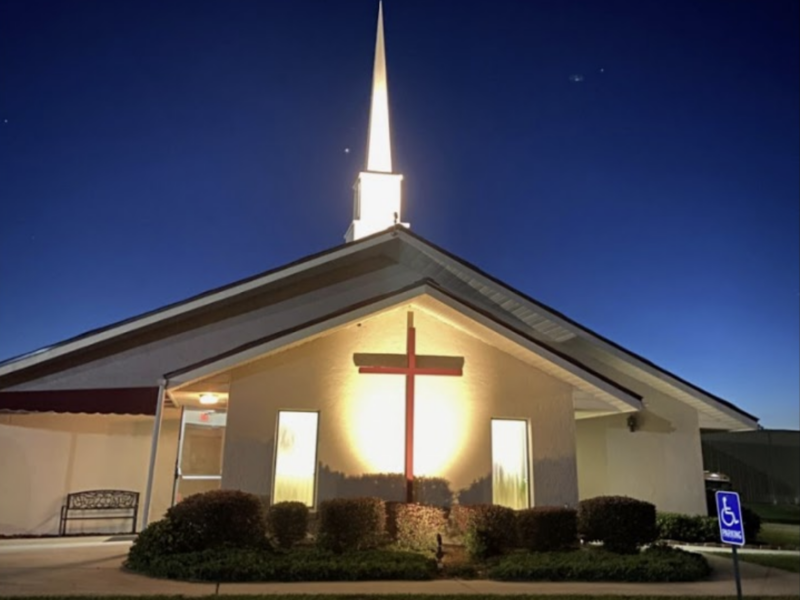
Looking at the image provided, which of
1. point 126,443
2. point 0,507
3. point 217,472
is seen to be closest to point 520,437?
point 217,472

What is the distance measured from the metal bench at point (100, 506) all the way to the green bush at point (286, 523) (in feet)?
18.2

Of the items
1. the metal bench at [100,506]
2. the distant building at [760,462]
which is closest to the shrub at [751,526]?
the distant building at [760,462]

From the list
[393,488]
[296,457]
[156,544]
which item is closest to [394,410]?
[393,488]

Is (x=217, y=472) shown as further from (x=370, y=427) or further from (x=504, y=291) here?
(x=504, y=291)

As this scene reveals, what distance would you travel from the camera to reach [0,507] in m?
14.1

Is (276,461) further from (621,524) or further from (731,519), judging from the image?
(731,519)

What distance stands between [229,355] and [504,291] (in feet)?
23.7

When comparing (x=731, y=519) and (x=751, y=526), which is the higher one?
(x=731, y=519)

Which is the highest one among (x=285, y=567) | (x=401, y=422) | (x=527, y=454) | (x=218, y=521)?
(x=401, y=422)

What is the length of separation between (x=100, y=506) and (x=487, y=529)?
8854mm

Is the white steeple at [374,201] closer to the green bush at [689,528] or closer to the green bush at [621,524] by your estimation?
the green bush at [689,528]

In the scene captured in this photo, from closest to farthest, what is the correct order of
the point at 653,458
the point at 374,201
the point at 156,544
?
1. the point at 156,544
2. the point at 653,458
3. the point at 374,201

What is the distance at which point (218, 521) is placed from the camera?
1052 centimetres

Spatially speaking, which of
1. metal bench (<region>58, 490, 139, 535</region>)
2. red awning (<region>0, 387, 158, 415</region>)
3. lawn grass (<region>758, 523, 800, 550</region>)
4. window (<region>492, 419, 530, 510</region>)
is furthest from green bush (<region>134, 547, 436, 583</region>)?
lawn grass (<region>758, 523, 800, 550</region>)
